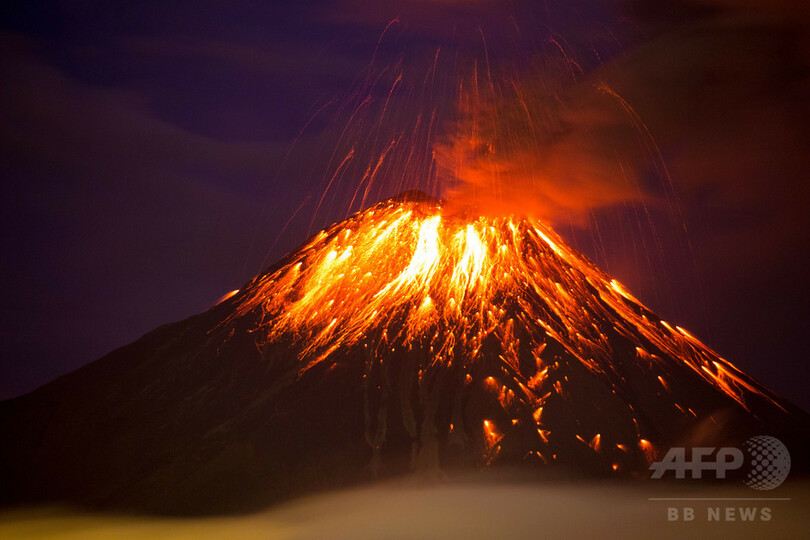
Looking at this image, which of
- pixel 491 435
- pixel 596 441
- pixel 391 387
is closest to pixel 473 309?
pixel 391 387

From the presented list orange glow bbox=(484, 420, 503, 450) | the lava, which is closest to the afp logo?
the lava

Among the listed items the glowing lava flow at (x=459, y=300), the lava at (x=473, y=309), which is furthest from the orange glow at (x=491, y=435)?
the glowing lava flow at (x=459, y=300)

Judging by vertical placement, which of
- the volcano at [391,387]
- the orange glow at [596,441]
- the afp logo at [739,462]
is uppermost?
the volcano at [391,387]

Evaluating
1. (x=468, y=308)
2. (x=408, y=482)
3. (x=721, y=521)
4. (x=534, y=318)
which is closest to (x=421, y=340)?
(x=468, y=308)

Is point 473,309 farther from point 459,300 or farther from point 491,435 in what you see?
point 491,435

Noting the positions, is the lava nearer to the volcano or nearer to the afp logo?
the volcano

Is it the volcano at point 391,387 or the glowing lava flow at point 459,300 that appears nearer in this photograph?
the volcano at point 391,387

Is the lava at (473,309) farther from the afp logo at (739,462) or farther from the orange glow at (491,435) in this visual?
the afp logo at (739,462)
